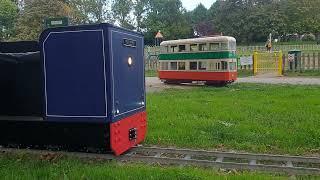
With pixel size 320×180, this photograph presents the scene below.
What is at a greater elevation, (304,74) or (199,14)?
(199,14)

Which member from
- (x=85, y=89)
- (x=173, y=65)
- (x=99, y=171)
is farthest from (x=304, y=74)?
(x=99, y=171)

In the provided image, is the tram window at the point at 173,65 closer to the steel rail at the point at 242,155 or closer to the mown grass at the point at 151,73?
the mown grass at the point at 151,73

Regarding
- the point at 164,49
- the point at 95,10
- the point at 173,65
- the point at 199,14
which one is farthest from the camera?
the point at 199,14

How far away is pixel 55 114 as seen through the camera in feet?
24.0

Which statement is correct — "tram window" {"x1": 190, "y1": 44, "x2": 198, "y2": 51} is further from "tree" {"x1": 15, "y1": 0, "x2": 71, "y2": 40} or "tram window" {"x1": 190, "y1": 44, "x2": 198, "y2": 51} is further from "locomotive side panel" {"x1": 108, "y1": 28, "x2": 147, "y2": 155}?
"tree" {"x1": 15, "y1": 0, "x2": 71, "y2": 40}

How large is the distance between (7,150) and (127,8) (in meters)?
73.3

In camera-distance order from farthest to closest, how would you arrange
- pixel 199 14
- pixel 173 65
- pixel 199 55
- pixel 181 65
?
1. pixel 199 14
2. pixel 173 65
3. pixel 181 65
4. pixel 199 55

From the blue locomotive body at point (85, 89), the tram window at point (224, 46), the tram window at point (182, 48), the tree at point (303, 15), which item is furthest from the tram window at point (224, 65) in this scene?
the tree at point (303, 15)

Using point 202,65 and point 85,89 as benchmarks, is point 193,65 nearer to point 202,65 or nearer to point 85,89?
point 202,65

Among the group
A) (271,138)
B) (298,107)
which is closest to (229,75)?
(298,107)

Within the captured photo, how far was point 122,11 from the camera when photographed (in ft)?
254

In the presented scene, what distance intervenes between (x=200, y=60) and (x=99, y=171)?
1434 centimetres

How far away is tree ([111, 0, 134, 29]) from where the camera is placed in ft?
241

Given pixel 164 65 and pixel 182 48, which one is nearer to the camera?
pixel 182 48
